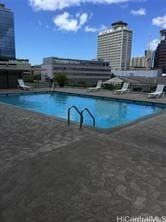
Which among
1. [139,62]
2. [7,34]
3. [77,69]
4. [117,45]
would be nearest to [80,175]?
[7,34]

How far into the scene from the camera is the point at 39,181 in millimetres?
2811

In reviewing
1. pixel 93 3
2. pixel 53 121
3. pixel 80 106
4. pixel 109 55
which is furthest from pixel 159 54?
pixel 53 121

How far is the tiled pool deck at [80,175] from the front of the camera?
7.42ft

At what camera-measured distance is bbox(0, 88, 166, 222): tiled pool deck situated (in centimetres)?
226

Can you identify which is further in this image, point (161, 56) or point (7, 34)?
point (161, 56)

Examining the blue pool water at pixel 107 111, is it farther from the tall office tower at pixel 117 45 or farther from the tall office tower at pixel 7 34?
the tall office tower at pixel 117 45

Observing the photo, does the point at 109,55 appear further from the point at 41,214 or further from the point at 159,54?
the point at 41,214

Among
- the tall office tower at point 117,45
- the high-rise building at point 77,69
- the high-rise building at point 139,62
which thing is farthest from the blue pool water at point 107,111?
the high-rise building at point 139,62

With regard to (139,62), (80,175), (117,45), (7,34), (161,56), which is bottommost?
(80,175)

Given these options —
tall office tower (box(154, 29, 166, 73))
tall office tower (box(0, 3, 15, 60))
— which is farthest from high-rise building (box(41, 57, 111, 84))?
tall office tower (box(154, 29, 166, 73))

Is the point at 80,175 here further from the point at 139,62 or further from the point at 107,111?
the point at 139,62

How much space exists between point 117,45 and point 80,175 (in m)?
89.4

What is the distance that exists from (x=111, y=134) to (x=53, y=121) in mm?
2018

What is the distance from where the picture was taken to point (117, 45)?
86250 mm
